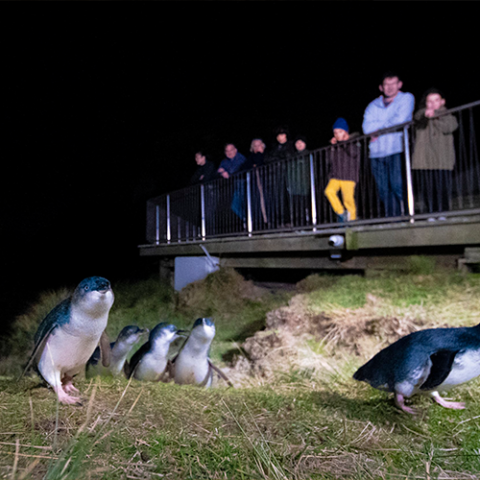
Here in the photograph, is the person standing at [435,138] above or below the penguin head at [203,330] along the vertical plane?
above

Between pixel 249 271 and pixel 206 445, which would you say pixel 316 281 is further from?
pixel 206 445

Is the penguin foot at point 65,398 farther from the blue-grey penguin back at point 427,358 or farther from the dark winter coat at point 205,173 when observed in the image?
the dark winter coat at point 205,173

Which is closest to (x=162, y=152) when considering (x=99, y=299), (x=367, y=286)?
(x=367, y=286)

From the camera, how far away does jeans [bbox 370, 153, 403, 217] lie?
4.79 m

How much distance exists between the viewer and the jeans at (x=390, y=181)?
479cm

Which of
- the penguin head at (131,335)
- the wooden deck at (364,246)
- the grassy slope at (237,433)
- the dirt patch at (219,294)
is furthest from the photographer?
the dirt patch at (219,294)

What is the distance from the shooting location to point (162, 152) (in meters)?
15.7

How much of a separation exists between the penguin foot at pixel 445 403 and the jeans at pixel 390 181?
10.5 ft

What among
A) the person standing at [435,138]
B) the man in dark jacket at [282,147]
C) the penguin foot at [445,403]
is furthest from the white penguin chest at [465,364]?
the man in dark jacket at [282,147]

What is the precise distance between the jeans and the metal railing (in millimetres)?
32

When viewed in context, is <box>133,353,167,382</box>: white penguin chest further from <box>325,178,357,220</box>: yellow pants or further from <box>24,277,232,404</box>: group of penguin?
<box>325,178,357,220</box>: yellow pants

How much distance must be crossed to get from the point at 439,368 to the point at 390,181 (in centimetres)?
367

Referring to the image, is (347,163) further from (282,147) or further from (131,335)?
(131,335)

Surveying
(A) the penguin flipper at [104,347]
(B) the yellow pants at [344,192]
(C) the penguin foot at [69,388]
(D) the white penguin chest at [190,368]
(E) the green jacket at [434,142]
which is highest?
(E) the green jacket at [434,142]
